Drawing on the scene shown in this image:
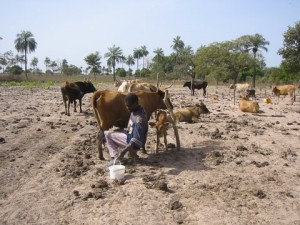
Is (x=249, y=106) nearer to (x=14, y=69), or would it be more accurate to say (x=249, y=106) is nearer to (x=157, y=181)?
(x=157, y=181)

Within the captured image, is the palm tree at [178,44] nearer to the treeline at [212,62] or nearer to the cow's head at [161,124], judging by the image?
the treeline at [212,62]

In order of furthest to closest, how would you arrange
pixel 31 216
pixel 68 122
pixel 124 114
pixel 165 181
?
1. pixel 68 122
2. pixel 124 114
3. pixel 165 181
4. pixel 31 216

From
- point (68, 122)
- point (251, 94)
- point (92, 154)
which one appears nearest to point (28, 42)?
point (251, 94)

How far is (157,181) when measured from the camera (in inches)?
264

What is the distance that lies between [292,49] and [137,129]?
24588 mm

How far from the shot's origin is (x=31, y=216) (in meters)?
5.55

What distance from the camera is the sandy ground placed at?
553 centimetres

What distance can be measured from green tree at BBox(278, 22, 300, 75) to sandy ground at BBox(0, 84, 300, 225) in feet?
61.9

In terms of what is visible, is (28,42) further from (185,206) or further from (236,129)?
(185,206)

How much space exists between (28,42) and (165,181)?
267ft

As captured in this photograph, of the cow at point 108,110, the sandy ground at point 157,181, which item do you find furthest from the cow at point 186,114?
the cow at point 108,110

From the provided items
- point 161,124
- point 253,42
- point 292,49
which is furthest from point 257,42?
point 161,124

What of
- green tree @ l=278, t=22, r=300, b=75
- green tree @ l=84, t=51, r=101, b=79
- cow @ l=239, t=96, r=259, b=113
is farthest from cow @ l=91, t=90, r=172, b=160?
green tree @ l=84, t=51, r=101, b=79

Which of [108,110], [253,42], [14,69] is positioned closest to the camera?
[108,110]
